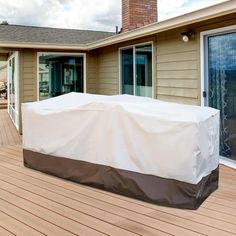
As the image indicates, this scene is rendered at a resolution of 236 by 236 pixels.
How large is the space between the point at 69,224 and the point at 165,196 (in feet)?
3.42

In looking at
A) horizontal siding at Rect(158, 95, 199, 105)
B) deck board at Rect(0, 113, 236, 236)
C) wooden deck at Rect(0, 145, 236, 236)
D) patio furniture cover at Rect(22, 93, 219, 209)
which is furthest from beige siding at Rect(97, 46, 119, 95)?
wooden deck at Rect(0, 145, 236, 236)

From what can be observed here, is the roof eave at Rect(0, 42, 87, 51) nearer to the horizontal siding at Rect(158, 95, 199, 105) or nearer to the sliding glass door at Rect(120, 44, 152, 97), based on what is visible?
the sliding glass door at Rect(120, 44, 152, 97)

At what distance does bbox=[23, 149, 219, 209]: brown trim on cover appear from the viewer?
11.7ft

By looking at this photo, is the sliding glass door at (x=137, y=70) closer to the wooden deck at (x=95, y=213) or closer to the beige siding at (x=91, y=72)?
the beige siding at (x=91, y=72)

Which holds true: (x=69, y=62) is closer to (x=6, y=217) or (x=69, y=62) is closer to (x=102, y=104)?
(x=102, y=104)

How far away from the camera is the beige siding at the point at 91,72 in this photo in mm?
9641

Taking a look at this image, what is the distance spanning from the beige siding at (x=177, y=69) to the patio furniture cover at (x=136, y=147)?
5.21ft

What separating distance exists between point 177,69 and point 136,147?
2.85 metres

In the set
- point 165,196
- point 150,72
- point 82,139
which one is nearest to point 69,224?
point 165,196

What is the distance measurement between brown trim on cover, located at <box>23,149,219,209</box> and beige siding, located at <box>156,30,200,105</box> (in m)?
2.15

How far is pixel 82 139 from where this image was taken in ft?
14.7

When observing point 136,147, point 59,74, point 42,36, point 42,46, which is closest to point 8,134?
point 59,74

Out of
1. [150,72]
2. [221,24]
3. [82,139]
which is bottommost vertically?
[82,139]

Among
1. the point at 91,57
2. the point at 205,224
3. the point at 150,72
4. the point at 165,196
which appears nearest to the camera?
the point at 205,224
